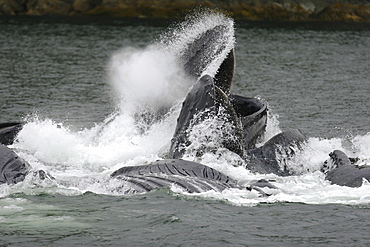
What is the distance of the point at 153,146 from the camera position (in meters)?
19.3

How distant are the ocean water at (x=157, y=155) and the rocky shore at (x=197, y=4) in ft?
85.2

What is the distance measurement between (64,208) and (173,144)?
381 cm

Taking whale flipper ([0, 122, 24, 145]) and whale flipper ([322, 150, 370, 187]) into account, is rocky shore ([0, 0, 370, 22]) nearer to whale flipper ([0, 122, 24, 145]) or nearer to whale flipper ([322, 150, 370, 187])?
whale flipper ([0, 122, 24, 145])

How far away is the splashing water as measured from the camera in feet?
51.5

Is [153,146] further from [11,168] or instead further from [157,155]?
[11,168]

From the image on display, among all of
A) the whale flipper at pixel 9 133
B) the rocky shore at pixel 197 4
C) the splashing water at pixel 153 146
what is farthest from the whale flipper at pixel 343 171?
the rocky shore at pixel 197 4

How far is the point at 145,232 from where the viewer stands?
13367 mm

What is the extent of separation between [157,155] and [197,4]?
4689 centimetres

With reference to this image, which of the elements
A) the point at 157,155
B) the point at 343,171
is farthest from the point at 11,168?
the point at 343,171

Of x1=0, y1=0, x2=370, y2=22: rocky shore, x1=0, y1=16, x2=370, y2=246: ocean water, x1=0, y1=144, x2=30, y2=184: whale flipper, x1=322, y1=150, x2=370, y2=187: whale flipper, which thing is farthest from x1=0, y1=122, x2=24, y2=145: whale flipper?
x1=0, y1=0, x2=370, y2=22: rocky shore

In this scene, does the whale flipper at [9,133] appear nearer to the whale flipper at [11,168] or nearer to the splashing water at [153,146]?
the splashing water at [153,146]

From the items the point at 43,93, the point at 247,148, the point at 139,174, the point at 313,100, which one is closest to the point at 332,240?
the point at 139,174

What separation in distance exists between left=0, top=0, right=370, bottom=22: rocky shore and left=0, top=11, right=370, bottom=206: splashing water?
43.5m

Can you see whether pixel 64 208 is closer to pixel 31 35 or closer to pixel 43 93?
pixel 43 93
